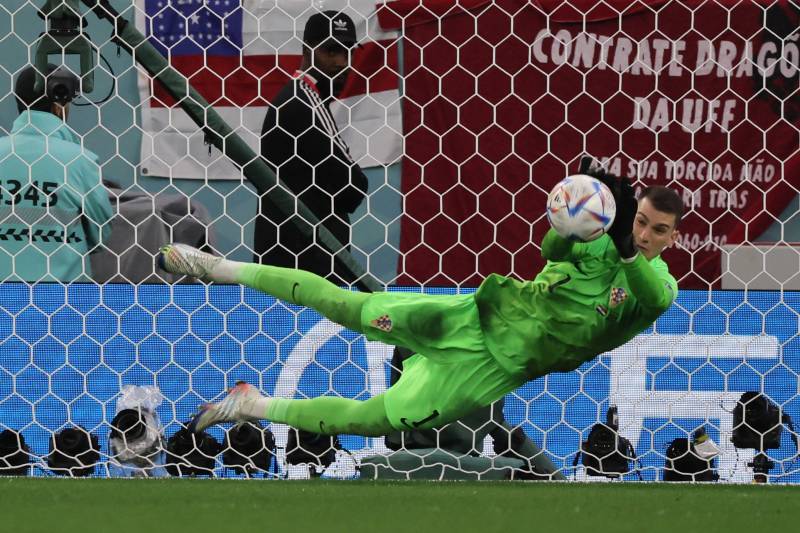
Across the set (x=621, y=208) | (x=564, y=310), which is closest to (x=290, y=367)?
(x=564, y=310)

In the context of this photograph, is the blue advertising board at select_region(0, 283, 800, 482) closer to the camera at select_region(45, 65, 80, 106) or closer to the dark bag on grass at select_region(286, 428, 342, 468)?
the dark bag on grass at select_region(286, 428, 342, 468)

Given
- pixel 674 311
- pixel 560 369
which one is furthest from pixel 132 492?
pixel 674 311

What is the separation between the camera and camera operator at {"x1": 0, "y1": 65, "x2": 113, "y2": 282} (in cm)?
392

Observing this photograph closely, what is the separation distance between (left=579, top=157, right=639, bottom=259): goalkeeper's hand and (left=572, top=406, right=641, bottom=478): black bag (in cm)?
103

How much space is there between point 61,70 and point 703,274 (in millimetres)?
2238

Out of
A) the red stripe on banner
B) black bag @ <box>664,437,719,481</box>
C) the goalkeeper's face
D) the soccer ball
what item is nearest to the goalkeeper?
the goalkeeper's face

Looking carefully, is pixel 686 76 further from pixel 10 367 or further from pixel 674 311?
pixel 10 367

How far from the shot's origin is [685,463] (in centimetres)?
377

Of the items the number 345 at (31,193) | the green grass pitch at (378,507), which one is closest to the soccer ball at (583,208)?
the green grass pitch at (378,507)

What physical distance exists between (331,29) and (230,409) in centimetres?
146

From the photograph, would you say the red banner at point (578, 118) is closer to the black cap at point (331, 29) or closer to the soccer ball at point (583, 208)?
the black cap at point (331, 29)

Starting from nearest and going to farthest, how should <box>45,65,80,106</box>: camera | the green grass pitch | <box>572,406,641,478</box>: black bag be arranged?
the green grass pitch → <box>572,406,641,478</box>: black bag → <box>45,65,80,106</box>: camera

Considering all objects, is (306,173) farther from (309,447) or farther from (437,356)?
(437,356)

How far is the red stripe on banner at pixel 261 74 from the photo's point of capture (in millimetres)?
4523
